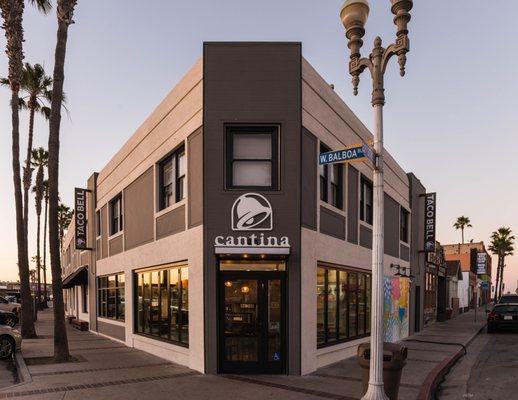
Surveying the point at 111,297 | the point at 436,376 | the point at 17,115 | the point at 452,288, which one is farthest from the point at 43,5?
the point at 452,288

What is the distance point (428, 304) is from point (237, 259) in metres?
19.9

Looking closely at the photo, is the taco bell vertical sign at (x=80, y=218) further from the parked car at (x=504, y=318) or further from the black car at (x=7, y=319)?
the parked car at (x=504, y=318)

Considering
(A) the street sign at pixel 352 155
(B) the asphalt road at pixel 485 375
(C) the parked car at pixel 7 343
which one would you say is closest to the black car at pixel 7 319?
(C) the parked car at pixel 7 343

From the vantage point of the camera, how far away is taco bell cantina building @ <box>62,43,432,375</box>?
35.0 ft

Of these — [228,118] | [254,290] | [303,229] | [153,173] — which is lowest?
[254,290]

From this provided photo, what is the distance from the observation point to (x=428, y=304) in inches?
1067

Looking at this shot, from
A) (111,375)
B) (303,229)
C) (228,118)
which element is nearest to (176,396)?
(111,375)

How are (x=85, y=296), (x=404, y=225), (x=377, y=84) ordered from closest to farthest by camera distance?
(x=377, y=84)
(x=404, y=225)
(x=85, y=296)

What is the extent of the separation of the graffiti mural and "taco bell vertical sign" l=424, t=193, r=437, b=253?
369cm

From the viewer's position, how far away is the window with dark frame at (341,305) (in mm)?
12180

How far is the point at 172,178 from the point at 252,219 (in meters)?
3.55

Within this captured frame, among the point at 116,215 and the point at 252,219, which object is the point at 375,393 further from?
the point at 116,215

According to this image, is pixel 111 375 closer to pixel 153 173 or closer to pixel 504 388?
pixel 153 173

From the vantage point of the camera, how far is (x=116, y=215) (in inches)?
770
